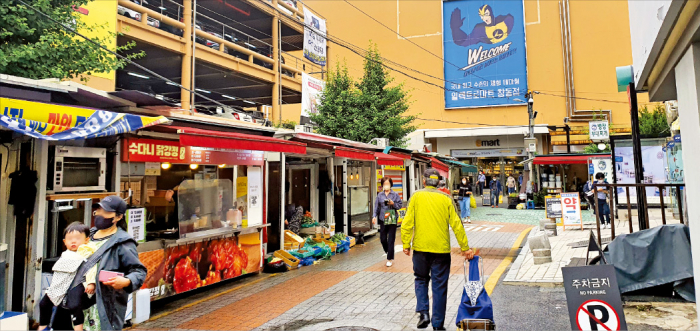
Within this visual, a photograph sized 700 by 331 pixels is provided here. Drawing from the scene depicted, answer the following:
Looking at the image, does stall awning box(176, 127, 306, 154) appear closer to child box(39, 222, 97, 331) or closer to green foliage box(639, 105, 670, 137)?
child box(39, 222, 97, 331)

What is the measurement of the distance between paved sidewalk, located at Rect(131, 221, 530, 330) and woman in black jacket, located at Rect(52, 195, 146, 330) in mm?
2045

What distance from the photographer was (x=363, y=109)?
19.1m

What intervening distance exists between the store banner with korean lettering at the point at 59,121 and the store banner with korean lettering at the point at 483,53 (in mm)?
25560

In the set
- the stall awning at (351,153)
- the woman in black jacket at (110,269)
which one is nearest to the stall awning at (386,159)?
the stall awning at (351,153)

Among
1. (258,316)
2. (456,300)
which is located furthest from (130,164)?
(456,300)

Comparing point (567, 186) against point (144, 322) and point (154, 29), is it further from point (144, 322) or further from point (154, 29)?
point (144, 322)

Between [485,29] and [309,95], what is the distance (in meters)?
15.3

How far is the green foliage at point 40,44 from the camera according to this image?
7426 mm

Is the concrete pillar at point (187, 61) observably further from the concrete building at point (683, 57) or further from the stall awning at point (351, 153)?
the concrete building at point (683, 57)

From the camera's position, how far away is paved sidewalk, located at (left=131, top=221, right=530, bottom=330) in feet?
17.1

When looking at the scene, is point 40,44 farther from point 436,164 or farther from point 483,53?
point 483,53

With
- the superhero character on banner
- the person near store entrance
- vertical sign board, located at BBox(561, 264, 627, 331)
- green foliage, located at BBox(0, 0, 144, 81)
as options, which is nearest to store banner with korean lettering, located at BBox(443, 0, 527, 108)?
the superhero character on banner

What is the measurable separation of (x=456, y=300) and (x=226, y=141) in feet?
14.2

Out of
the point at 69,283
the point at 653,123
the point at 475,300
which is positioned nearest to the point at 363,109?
the point at 475,300
